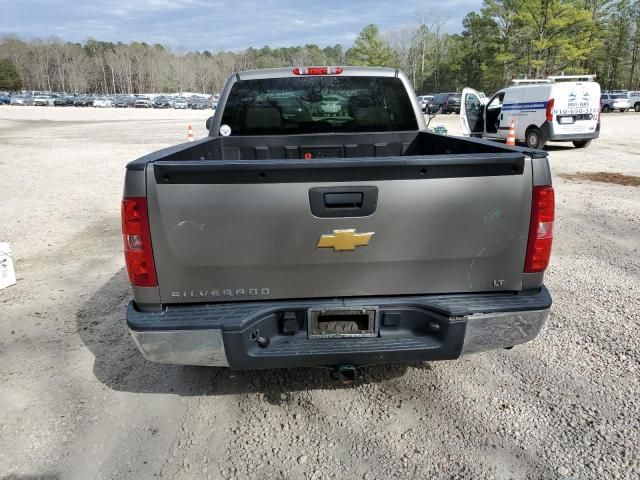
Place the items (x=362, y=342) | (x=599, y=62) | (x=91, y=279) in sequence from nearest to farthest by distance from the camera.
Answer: (x=362, y=342) → (x=91, y=279) → (x=599, y=62)

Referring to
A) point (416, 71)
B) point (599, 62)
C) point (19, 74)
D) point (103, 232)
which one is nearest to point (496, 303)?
point (103, 232)

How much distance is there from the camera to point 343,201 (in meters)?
2.32

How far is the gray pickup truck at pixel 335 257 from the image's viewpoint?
2.29 metres

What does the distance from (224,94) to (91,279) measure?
2.51m

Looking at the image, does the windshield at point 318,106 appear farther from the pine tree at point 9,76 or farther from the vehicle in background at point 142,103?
the pine tree at point 9,76

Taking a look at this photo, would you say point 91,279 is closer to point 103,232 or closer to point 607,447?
point 103,232

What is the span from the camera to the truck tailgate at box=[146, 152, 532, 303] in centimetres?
227

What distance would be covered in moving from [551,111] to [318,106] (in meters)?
12.0

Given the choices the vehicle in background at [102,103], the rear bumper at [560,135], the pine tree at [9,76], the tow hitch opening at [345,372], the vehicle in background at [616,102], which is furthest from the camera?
the pine tree at [9,76]

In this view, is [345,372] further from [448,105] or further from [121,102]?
[121,102]

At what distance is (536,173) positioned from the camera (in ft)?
7.77

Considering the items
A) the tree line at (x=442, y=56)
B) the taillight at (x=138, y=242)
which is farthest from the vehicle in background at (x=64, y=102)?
the taillight at (x=138, y=242)

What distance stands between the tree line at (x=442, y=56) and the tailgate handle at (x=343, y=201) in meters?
50.3

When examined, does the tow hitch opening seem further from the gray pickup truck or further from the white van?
the white van
